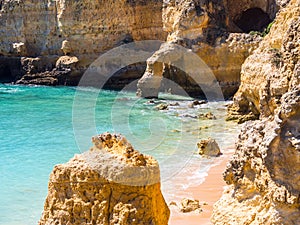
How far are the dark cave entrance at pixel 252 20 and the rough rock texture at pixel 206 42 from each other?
10.2 ft

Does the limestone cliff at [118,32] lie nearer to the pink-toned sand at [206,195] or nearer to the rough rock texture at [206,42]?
the rough rock texture at [206,42]

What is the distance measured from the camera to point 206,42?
73.3 feet

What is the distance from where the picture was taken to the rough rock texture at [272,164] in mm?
3904

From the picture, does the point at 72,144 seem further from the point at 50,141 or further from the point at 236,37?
the point at 236,37

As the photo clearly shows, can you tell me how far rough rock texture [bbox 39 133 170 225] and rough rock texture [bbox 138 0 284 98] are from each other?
17734 millimetres

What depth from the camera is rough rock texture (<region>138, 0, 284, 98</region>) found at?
72.0 feet

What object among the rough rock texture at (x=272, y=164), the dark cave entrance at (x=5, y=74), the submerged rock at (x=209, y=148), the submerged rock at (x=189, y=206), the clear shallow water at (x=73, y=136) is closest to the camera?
the rough rock texture at (x=272, y=164)

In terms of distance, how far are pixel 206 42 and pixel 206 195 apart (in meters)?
14.4

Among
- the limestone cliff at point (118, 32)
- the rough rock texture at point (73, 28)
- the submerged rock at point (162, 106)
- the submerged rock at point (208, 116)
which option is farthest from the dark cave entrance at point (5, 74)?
the submerged rock at point (208, 116)

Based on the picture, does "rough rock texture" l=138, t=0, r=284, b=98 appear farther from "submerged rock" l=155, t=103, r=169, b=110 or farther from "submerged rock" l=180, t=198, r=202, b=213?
"submerged rock" l=180, t=198, r=202, b=213

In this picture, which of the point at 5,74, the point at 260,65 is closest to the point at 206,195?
the point at 260,65

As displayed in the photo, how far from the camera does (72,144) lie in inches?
598

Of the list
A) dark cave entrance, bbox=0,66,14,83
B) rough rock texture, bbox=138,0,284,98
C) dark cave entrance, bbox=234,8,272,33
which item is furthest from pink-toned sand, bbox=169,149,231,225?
dark cave entrance, bbox=0,66,14,83

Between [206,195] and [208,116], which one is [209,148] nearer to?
→ [206,195]
